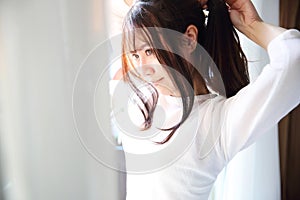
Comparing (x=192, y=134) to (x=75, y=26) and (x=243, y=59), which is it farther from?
(x=75, y=26)

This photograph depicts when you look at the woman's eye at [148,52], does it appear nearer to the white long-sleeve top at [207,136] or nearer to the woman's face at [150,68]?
the woman's face at [150,68]

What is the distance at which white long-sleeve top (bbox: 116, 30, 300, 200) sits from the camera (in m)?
0.67

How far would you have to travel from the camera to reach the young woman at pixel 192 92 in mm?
711

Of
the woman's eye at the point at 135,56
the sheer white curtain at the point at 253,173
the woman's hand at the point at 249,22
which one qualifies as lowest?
the sheer white curtain at the point at 253,173

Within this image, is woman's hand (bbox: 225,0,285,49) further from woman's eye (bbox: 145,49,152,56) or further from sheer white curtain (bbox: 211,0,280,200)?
woman's eye (bbox: 145,49,152,56)

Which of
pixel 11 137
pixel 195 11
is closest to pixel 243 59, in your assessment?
pixel 195 11

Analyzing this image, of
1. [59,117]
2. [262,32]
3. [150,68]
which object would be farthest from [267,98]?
[59,117]

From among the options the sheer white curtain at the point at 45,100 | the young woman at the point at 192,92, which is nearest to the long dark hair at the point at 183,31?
the young woman at the point at 192,92

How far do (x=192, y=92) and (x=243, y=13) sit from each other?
24 cm

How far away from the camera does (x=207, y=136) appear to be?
2.46 feet

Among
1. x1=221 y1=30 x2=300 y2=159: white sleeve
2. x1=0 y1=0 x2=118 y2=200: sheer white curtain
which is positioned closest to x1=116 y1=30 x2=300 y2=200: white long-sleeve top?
x1=221 y1=30 x2=300 y2=159: white sleeve

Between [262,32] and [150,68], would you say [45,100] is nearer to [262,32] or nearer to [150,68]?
[150,68]

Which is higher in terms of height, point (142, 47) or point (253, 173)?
point (142, 47)

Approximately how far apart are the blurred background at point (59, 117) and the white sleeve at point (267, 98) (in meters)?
0.05
